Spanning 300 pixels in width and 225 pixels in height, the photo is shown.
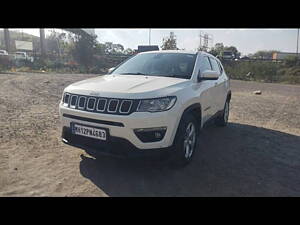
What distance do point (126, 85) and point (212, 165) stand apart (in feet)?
5.85

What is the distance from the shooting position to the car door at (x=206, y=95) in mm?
4349

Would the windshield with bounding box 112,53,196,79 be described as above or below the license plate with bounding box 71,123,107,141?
above

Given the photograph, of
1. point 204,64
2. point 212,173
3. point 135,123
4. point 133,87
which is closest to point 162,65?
point 204,64

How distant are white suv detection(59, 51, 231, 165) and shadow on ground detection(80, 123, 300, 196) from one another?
35 cm

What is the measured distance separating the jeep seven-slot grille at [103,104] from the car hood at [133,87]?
0.21ft

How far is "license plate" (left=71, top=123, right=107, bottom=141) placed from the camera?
3285 millimetres

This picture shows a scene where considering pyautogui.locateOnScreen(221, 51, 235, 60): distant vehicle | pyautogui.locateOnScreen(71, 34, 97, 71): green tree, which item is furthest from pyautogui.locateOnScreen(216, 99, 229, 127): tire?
pyautogui.locateOnScreen(71, 34, 97, 71): green tree

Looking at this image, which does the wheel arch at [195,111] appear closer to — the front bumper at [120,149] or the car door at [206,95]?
the car door at [206,95]

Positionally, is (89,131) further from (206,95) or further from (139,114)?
(206,95)

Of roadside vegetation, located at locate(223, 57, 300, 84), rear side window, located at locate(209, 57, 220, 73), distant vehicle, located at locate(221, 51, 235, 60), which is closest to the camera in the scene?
rear side window, located at locate(209, 57, 220, 73)

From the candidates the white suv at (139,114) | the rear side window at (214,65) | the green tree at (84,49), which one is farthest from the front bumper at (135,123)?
the green tree at (84,49)

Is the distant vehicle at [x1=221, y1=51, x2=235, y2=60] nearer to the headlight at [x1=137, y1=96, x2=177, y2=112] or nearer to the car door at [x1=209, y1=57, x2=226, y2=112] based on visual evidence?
the car door at [x1=209, y1=57, x2=226, y2=112]
